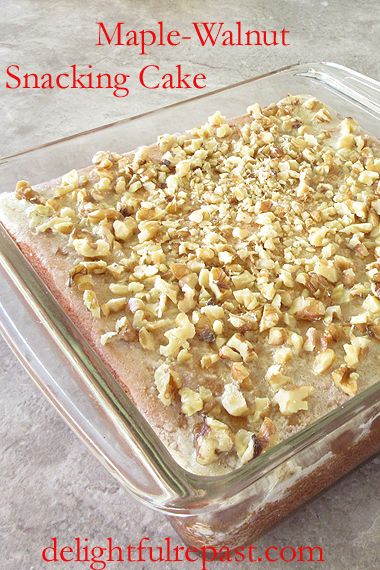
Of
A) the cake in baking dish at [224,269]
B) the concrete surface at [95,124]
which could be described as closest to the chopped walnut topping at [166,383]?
the cake in baking dish at [224,269]

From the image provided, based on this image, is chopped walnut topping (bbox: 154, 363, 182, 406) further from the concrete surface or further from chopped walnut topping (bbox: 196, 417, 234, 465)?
the concrete surface

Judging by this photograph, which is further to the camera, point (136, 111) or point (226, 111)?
point (136, 111)

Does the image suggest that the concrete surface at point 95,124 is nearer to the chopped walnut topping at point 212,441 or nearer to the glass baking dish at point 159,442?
the glass baking dish at point 159,442

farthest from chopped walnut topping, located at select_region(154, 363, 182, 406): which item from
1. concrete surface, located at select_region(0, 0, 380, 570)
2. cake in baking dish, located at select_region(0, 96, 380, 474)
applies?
concrete surface, located at select_region(0, 0, 380, 570)

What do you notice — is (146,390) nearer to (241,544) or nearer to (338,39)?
(241,544)

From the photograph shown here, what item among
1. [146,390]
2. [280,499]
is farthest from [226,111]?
[280,499]

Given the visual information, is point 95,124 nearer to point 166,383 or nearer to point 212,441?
point 166,383

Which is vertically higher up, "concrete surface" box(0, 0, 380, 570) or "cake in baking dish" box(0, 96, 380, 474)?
"cake in baking dish" box(0, 96, 380, 474)

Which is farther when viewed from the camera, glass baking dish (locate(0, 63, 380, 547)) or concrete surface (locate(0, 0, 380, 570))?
concrete surface (locate(0, 0, 380, 570))
